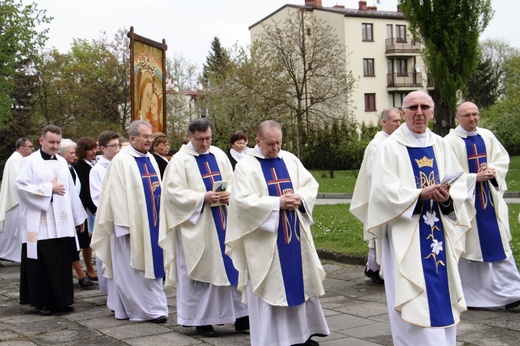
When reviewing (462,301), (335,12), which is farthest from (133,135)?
(335,12)

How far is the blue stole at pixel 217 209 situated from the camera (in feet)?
24.8

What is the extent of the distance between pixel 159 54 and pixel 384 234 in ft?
34.4

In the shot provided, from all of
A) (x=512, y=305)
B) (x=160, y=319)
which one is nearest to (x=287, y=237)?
(x=160, y=319)

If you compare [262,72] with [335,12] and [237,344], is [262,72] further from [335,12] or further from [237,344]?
Answer: [237,344]

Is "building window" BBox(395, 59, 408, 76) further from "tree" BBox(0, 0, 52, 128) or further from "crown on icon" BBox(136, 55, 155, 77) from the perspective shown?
"crown on icon" BBox(136, 55, 155, 77)

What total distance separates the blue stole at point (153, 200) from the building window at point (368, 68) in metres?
48.1

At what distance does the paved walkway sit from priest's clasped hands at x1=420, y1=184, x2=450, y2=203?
63.3 inches

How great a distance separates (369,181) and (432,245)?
1.77 m

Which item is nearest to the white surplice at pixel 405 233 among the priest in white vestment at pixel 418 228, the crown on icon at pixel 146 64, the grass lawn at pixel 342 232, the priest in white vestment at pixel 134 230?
the priest in white vestment at pixel 418 228

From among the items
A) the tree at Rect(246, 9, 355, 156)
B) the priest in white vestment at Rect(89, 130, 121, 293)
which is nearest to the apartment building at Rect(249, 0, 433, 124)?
the tree at Rect(246, 9, 355, 156)

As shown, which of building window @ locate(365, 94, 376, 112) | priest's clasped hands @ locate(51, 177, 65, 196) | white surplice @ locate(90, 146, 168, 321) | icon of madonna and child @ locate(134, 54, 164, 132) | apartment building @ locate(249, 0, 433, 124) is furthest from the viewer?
building window @ locate(365, 94, 376, 112)

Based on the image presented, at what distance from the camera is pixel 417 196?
18.1 feet

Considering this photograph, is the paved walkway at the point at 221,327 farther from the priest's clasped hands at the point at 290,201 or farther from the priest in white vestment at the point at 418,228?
the priest's clasped hands at the point at 290,201

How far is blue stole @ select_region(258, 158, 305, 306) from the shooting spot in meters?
6.48
